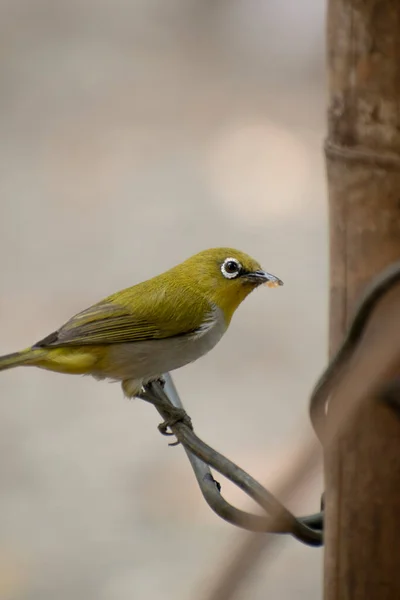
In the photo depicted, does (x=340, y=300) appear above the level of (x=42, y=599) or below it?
above

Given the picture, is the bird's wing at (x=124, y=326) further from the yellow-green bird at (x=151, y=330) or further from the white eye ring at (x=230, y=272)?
the white eye ring at (x=230, y=272)

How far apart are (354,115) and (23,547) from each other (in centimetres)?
407

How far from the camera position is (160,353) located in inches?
104

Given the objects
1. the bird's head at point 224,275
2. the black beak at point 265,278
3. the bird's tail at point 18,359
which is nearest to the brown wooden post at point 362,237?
the black beak at point 265,278

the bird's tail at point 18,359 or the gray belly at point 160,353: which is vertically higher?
the bird's tail at point 18,359

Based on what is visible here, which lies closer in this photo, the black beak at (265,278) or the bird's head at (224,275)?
the black beak at (265,278)

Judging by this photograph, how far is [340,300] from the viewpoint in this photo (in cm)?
136

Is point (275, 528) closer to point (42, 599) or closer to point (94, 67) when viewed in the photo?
point (42, 599)

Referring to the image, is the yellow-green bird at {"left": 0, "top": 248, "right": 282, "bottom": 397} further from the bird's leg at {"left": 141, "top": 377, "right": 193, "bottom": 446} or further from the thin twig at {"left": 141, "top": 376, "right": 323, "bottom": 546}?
the thin twig at {"left": 141, "top": 376, "right": 323, "bottom": 546}

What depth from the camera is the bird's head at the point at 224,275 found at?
2.52 meters

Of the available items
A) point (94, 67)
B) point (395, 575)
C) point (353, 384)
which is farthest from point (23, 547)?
point (94, 67)

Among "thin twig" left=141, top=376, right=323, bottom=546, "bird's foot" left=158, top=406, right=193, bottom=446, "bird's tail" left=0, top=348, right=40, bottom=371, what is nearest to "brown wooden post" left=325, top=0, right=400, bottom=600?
"thin twig" left=141, top=376, right=323, bottom=546

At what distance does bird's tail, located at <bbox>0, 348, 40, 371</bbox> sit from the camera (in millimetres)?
2602

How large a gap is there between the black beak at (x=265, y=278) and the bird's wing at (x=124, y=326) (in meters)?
0.21
